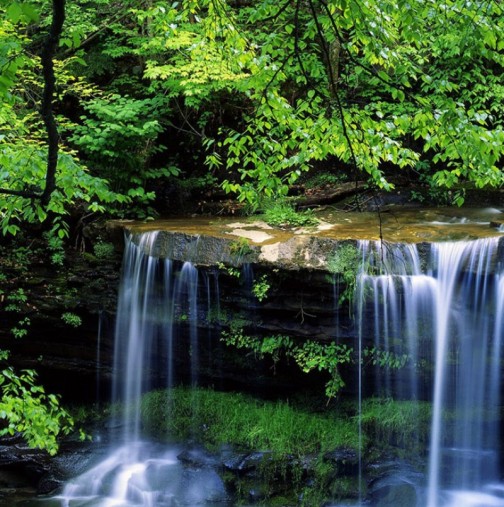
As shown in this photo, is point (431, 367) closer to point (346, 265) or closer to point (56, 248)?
point (346, 265)

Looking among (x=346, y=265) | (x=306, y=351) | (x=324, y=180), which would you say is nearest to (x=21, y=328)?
(x=306, y=351)

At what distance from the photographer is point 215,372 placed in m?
8.62

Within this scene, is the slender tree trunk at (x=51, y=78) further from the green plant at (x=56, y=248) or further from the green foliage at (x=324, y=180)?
the green foliage at (x=324, y=180)

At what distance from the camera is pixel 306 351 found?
7719 mm

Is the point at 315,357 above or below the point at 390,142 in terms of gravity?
below

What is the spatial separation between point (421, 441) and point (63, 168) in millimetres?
5976

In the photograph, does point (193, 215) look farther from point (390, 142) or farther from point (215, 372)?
point (390, 142)

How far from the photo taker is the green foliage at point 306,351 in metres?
7.61

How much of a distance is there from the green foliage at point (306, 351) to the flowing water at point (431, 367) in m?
0.32

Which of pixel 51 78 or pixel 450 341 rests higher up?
pixel 51 78

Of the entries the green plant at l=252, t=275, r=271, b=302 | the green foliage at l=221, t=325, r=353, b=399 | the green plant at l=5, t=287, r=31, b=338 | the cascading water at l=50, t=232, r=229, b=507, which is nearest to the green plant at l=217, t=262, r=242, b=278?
the green plant at l=252, t=275, r=271, b=302

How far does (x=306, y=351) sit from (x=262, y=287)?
1073 millimetres

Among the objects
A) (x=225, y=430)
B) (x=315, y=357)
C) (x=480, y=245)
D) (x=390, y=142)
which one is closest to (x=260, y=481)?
(x=225, y=430)

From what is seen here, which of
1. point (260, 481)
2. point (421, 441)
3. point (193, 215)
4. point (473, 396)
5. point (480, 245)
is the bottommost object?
point (260, 481)
